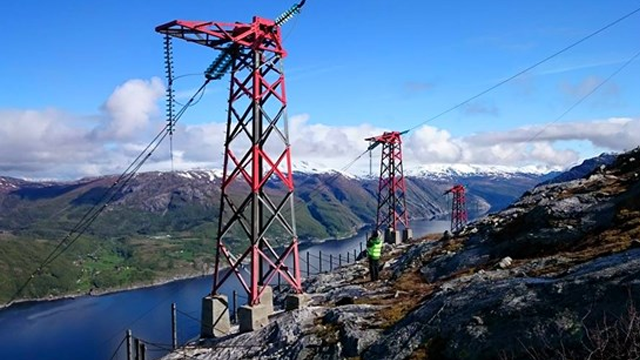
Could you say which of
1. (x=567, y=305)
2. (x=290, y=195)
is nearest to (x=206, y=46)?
(x=290, y=195)

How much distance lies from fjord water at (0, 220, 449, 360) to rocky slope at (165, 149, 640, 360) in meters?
77.4

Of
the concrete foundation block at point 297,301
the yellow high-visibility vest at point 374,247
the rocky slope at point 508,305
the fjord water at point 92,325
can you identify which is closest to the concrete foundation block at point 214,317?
the rocky slope at point 508,305

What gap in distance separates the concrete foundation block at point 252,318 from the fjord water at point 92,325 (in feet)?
244

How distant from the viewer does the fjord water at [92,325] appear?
386 ft

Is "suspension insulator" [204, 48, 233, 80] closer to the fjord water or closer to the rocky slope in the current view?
the rocky slope

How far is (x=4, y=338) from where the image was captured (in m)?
137

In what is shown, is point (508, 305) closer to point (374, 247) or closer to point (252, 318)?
point (252, 318)

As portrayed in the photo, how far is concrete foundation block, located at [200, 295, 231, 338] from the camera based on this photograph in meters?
24.2

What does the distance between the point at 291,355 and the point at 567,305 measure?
890cm

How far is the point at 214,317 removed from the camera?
24.3 meters

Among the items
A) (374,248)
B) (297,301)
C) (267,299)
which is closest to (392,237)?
(374,248)

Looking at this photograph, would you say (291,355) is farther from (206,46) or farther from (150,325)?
(150,325)

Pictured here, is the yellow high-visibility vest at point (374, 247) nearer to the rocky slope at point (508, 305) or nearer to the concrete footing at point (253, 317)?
the rocky slope at point (508, 305)

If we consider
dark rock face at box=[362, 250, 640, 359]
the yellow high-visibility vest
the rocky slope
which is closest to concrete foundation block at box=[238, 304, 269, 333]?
the rocky slope
